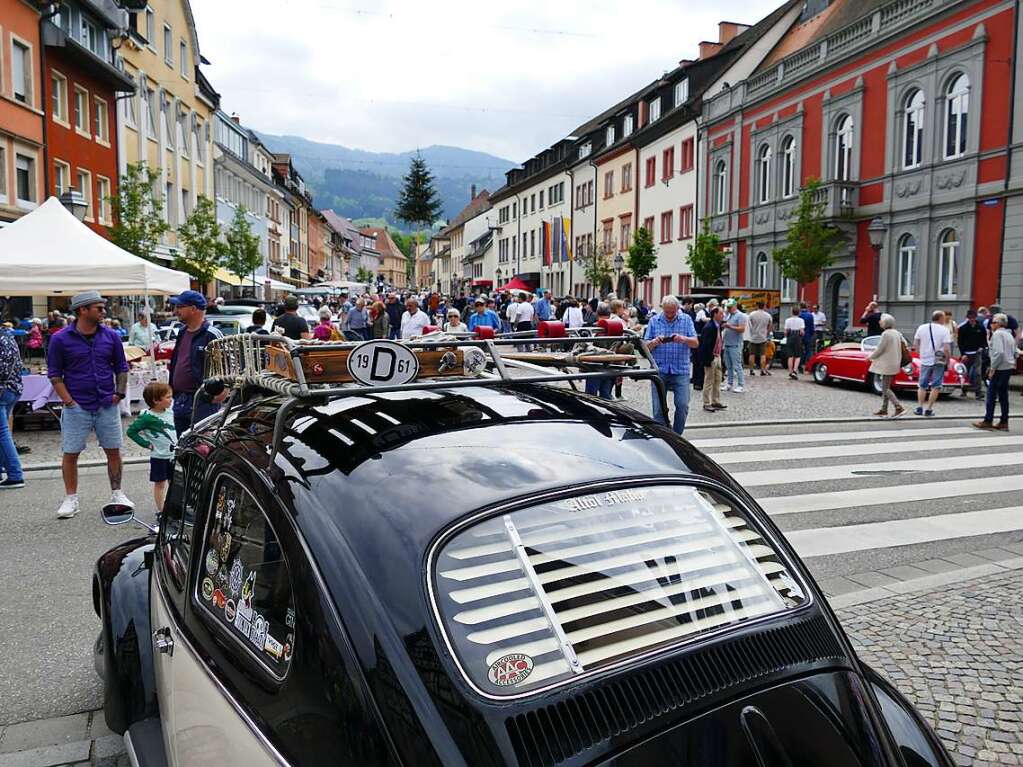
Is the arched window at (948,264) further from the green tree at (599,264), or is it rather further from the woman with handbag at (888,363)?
the green tree at (599,264)

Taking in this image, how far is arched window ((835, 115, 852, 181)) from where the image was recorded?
1207 inches

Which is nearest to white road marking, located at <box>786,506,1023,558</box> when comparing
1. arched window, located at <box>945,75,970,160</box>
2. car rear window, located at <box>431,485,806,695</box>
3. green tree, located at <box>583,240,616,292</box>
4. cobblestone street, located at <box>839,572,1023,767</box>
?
cobblestone street, located at <box>839,572,1023,767</box>

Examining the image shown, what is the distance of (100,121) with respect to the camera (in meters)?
31.0

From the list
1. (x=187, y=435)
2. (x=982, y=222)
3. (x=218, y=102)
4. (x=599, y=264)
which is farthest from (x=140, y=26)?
(x=187, y=435)

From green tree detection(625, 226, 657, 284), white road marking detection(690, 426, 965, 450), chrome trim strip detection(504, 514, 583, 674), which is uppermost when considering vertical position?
green tree detection(625, 226, 657, 284)

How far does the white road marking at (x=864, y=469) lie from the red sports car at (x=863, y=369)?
5589 mm

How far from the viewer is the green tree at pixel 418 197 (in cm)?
10394

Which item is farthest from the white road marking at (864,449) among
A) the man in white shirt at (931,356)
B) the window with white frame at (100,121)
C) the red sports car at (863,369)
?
the window with white frame at (100,121)

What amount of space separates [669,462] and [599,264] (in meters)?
47.4

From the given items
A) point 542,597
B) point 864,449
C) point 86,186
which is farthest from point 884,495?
point 86,186

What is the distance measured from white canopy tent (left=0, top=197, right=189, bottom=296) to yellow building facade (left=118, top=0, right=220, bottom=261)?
21.0 m

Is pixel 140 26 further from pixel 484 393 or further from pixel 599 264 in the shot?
pixel 484 393

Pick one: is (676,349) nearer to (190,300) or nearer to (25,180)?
(190,300)

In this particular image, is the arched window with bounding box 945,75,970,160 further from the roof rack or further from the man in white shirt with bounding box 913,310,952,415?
the roof rack
